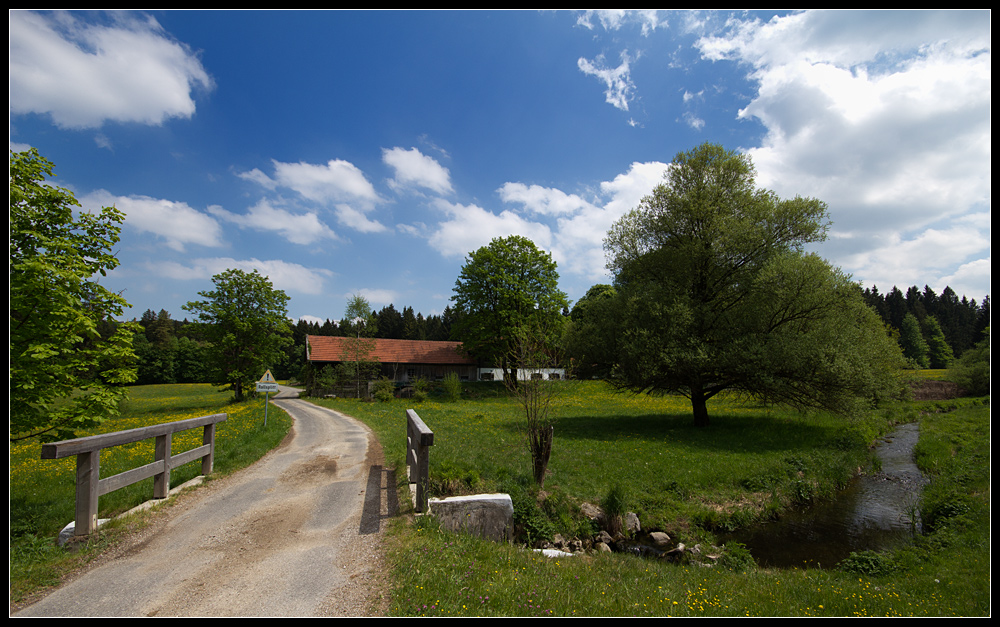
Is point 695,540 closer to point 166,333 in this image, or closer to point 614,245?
point 614,245

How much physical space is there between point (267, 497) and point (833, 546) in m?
11.1

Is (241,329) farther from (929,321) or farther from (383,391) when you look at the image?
(929,321)

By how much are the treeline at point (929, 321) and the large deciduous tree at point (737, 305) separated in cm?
6472

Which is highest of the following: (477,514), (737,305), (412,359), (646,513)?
(737,305)

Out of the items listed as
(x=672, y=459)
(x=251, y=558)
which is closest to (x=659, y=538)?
(x=672, y=459)

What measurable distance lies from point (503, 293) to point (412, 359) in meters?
14.7

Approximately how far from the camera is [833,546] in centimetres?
826

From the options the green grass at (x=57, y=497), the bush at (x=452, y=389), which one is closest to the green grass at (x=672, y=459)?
the green grass at (x=57, y=497)

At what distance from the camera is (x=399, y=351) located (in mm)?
45156

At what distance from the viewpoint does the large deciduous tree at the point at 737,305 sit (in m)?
15.1

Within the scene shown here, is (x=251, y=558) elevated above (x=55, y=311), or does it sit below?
below

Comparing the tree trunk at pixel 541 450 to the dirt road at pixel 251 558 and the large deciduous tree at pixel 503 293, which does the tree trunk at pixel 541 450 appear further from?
the large deciduous tree at pixel 503 293

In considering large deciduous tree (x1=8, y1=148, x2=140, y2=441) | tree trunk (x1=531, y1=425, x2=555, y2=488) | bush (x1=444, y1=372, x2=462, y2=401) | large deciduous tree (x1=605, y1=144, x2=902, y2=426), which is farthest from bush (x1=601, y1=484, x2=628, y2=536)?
bush (x1=444, y1=372, x2=462, y2=401)

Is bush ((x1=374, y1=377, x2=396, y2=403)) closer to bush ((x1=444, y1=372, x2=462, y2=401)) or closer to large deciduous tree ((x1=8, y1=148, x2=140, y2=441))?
bush ((x1=444, y1=372, x2=462, y2=401))
